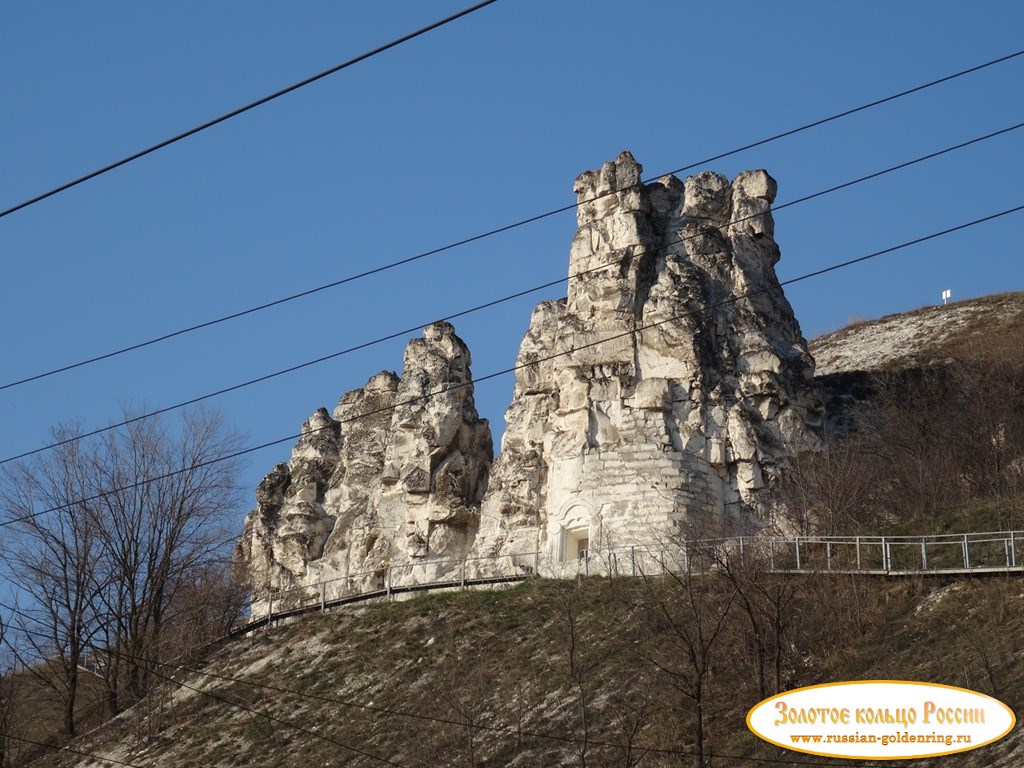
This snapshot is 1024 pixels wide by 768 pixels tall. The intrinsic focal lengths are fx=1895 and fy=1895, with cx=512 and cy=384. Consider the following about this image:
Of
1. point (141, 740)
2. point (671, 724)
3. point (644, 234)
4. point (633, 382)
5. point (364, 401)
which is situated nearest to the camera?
point (671, 724)

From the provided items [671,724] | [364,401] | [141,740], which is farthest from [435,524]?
[671,724]

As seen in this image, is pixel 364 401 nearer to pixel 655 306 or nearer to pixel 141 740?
pixel 655 306

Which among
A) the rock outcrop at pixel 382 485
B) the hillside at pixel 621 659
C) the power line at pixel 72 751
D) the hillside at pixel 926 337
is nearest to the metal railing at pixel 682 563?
the rock outcrop at pixel 382 485

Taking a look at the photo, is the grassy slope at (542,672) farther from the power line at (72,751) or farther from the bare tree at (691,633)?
the power line at (72,751)

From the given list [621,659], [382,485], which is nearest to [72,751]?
[382,485]

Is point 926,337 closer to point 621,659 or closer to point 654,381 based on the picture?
point 654,381

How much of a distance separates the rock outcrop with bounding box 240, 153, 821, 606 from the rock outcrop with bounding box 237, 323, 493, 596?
0.06m

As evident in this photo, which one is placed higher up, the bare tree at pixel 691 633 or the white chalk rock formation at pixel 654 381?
the white chalk rock formation at pixel 654 381

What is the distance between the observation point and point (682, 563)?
41938 mm

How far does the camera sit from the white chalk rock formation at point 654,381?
4375 cm

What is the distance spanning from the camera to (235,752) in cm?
3869

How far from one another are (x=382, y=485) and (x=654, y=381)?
30.3 ft

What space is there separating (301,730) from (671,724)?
29.6 feet

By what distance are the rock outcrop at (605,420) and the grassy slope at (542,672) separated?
2.82m
